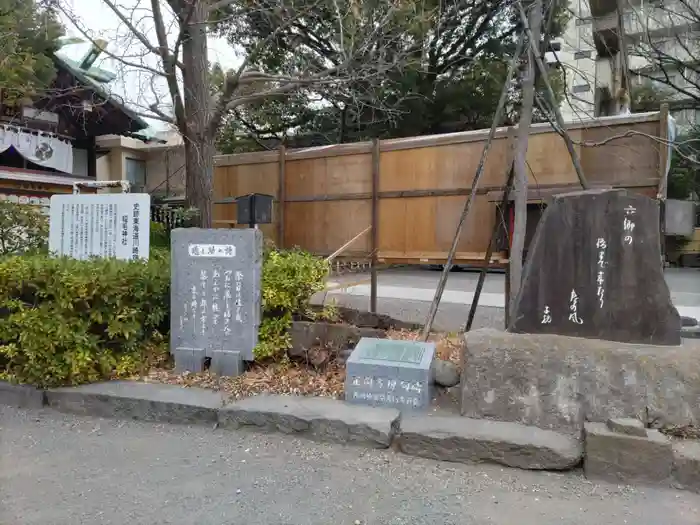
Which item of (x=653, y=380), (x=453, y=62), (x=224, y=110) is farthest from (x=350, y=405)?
(x=453, y=62)

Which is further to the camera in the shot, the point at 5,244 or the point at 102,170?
the point at 102,170

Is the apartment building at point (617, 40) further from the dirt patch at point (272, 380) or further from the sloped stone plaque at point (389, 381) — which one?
the dirt patch at point (272, 380)

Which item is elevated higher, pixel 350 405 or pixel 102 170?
pixel 102 170

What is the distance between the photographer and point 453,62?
17141mm

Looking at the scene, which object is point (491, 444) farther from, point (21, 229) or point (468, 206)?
point (21, 229)

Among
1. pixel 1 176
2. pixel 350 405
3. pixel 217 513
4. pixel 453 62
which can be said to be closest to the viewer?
pixel 217 513

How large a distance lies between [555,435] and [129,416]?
3.41m

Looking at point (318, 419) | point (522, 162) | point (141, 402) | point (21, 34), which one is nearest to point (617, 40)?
point (522, 162)

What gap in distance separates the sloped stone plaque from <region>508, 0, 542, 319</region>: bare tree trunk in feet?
4.78

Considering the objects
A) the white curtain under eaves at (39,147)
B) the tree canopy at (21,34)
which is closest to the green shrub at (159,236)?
the tree canopy at (21,34)

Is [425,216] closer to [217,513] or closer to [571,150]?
[571,150]

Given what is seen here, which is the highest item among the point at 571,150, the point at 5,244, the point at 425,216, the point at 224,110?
the point at 224,110

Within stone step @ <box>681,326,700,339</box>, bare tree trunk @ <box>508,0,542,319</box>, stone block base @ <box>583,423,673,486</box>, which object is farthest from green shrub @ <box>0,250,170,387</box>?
stone step @ <box>681,326,700,339</box>

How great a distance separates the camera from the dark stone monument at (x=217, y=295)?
192 inches
